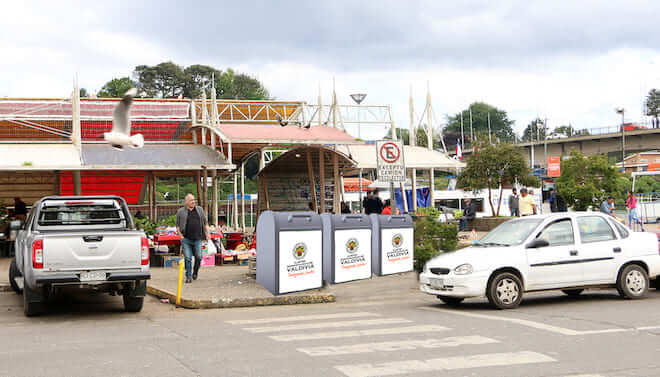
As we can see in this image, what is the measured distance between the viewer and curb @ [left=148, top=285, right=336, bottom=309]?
1262 centimetres

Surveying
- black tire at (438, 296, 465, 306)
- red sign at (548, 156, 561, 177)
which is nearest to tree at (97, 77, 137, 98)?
red sign at (548, 156, 561, 177)

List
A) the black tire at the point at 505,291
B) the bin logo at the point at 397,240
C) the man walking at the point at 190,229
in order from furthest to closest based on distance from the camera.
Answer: the bin logo at the point at 397,240
the man walking at the point at 190,229
the black tire at the point at 505,291

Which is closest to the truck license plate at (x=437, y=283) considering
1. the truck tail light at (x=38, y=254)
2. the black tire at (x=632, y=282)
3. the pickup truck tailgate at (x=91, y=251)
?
the black tire at (x=632, y=282)

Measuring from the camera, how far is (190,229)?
49.2 ft

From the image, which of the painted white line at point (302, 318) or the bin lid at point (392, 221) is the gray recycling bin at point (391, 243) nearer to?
the bin lid at point (392, 221)

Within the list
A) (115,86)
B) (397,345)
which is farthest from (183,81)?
(397,345)

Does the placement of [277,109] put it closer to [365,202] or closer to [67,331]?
[365,202]

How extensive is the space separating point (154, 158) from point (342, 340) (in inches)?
659

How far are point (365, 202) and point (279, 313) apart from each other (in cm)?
1261

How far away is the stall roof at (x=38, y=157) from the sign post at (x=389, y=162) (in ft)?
35.2

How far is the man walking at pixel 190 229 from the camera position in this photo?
15000 mm

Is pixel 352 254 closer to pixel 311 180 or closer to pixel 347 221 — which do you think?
pixel 347 221

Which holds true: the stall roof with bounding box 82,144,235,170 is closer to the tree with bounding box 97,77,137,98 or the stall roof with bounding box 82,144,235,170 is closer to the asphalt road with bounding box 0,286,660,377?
the asphalt road with bounding box 0,286,660,377

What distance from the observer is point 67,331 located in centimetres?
987
